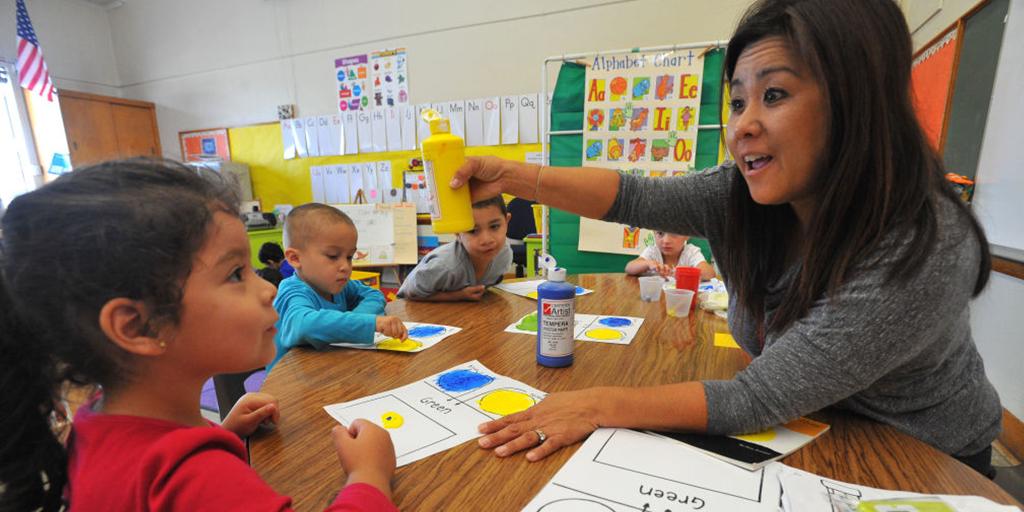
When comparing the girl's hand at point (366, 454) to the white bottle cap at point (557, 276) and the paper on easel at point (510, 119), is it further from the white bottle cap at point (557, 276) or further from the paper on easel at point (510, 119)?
the paper on easel at point (510, 119)

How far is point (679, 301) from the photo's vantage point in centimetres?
127

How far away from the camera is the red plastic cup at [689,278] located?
1349 mm

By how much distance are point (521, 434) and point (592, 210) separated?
0.62 metres

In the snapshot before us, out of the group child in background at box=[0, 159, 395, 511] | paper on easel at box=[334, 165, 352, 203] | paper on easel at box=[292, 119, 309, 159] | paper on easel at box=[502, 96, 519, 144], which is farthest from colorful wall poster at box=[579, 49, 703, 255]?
paper on easel at box=[292, 119, 309, 159]

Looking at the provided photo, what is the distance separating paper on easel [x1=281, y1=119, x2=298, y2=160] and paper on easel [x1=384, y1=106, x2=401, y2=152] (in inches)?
42.2

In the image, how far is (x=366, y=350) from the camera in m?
1.03

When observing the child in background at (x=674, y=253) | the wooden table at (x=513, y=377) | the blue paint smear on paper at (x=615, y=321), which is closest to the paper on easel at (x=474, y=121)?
the child in background at (x=674, y=253)

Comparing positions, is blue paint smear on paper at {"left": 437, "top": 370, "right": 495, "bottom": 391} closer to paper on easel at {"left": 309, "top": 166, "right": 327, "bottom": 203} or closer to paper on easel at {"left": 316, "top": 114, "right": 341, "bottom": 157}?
paper on easel at {"left": 316, "top": 114, "right": 341, "bottom": 157}

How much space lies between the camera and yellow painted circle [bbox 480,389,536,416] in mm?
734

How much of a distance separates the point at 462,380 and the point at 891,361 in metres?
0.65

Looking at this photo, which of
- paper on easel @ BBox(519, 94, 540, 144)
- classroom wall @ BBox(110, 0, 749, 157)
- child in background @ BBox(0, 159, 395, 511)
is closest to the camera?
child in background @ BBox(0, 159, 395, 511)

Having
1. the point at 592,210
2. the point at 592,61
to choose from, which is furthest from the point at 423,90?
the point at 592,210

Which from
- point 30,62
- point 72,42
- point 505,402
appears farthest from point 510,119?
point 72,42

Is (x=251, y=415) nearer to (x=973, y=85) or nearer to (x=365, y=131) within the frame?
(x=973, y=85)
